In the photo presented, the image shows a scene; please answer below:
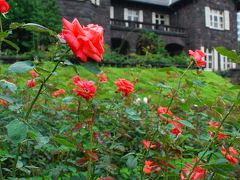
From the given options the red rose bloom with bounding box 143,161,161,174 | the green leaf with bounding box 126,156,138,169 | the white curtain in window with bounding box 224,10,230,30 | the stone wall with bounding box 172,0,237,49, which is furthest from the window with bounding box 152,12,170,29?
the green leaf with bounding box 126,156,138,169

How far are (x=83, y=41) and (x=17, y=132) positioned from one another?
1.08 feet

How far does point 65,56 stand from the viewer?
1.15 metres

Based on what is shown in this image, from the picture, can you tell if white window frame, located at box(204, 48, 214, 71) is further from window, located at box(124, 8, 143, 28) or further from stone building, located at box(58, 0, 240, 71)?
window, located at box(124, 8, 143, 28)

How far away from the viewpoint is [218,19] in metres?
23.9

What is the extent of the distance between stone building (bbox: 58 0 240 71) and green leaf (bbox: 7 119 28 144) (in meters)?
18.9

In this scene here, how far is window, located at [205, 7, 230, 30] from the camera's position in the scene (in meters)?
23.3

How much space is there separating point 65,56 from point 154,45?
18730 mm

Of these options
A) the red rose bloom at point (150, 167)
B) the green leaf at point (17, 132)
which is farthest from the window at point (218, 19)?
the green leaf at point (17, 132)

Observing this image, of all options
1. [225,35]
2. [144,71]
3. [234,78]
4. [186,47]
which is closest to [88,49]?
[144,71]

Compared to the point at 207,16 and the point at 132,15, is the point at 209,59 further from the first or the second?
the point at 132,15

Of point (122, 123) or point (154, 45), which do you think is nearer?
point (122, 123)

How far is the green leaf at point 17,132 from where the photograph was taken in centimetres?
106

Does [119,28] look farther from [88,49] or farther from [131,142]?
[88,49]

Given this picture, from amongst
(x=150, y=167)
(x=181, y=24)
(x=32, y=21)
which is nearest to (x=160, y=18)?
(x=181, y=24)
